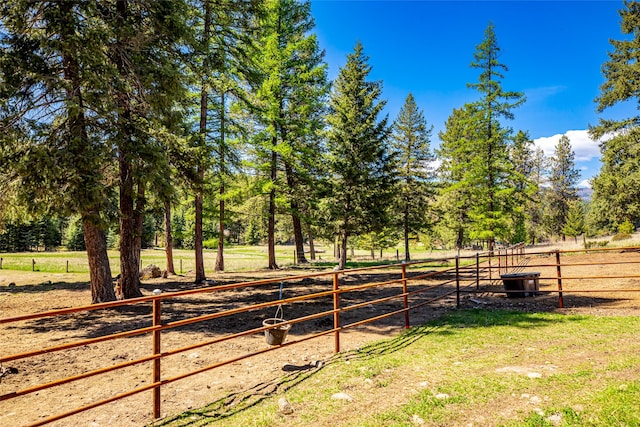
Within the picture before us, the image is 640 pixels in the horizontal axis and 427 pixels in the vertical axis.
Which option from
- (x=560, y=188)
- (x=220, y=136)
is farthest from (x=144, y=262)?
(x=560, y=188)

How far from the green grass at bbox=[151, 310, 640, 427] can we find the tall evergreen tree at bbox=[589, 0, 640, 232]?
1838cm

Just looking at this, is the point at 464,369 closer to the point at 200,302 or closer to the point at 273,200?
the point at 200,302

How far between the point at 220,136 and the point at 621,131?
2385cm

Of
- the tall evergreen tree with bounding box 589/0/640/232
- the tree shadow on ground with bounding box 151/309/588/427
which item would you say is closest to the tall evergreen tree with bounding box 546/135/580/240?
the tall evergreen tree with bounding box 589/0/640/232

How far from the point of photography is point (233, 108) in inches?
726

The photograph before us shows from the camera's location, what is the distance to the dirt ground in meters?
4.23

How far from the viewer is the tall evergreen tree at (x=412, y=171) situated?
30.7m

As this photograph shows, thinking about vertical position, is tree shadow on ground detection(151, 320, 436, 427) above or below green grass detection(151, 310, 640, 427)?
below

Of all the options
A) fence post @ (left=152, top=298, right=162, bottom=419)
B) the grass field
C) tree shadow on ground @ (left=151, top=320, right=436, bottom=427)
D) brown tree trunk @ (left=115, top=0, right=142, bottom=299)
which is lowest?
the grass field

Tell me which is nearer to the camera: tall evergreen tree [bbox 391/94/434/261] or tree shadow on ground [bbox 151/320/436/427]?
tree shadow on ground [bbox 151/320/436/427]

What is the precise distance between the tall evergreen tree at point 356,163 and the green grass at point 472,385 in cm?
1359

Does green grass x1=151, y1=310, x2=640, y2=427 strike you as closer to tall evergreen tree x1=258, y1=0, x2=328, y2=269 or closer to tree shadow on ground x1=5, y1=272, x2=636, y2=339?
tree shadow on ground x1=5, y1=272, x2=636, y2=339

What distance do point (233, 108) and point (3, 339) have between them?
14314mm

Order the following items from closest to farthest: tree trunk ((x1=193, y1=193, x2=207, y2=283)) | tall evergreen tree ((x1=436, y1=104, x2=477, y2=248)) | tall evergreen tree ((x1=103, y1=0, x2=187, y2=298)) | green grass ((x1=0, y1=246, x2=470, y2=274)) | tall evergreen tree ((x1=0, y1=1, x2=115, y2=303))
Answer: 1. tall evergreen tree ((x1=0, y1=1, x2=115, y2=303))
2. tall evergreen tree ((x1=103, y1=0, x2=187, y2=298))
3. tree trunk ((x1=193, y1=193, x2=207, y2=283))
4. green grass ((x1=0, y1=246, x2=470, y2=274))
5. tall evergreen tree ((x1=436, y1=104, x2=477, y2=248))
